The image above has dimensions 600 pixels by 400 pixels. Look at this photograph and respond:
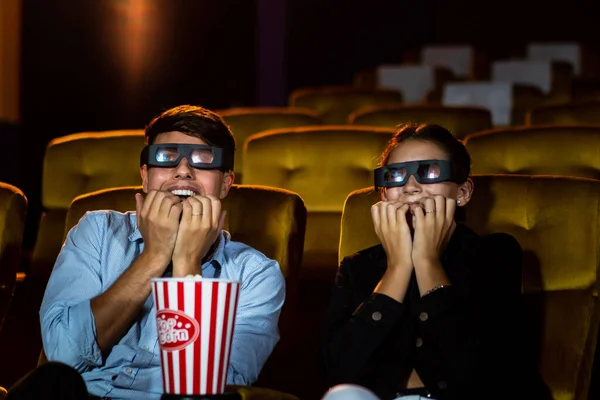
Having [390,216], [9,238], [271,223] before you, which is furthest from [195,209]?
[9,238]

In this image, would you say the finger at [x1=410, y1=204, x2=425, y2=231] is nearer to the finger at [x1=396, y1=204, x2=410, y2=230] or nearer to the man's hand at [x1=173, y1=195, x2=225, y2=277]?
the finger at [x1=396, y1=204, x2=410, y2=230]

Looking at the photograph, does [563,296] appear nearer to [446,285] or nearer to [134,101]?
[446,285]

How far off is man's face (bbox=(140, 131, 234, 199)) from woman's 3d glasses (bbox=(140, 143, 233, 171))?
0.01 meters

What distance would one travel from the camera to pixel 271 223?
3006mm

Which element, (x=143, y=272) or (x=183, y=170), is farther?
(x=183, y=170)

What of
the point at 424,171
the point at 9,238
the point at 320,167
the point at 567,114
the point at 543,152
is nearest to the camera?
the point at 424,171

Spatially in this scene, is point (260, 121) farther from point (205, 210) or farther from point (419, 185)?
point (205, 210)

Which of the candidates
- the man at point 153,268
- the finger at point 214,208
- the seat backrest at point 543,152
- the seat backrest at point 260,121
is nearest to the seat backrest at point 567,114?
the seat backrest at point 260,121

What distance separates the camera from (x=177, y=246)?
7.86 ft

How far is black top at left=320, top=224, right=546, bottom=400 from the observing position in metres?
2.33

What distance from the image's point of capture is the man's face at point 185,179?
2.58 m

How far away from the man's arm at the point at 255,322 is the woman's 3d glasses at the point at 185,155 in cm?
24

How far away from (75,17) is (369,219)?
3471mm

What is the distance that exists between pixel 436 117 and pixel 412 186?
2597 millimetres
